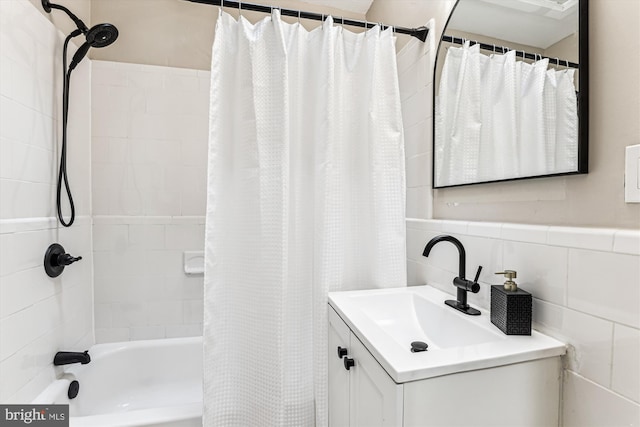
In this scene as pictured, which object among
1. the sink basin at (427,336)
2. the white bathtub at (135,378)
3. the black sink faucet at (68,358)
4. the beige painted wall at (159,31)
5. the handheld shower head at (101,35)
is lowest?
the white bathtub at (135,378)

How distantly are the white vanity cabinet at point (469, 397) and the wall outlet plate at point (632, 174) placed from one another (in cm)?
39

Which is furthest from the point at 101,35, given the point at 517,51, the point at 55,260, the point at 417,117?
the point at 517,51

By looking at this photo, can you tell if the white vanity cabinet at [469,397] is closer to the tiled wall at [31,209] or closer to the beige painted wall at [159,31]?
the tiled wall at [31,209]

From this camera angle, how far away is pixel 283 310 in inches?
46.7

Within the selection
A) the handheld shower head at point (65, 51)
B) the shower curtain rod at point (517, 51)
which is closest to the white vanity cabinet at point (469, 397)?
the shower curtain rod at point (517, 51)

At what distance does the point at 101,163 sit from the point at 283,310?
1418 mm

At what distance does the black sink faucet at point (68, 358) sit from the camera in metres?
1.42

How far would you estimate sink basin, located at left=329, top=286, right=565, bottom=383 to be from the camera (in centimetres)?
66

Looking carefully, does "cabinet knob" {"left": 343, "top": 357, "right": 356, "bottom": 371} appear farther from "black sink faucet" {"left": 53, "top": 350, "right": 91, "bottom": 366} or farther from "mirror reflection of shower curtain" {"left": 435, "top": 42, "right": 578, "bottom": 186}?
"black sink faucet" {"left": 53, "top": 350, "right": 91, "bottom": 366}

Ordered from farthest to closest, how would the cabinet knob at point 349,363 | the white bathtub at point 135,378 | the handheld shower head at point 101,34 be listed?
the white bathtub at point 135,378 < the handheld shower head at point 101,34 < the cabinet knob at point 349,363

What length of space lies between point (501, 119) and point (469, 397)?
78 centimetres

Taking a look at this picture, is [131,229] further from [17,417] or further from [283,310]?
[283,310]

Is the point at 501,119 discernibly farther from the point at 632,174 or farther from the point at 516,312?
the point at 516,312

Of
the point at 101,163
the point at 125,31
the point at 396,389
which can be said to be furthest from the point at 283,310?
the point at 125,31
